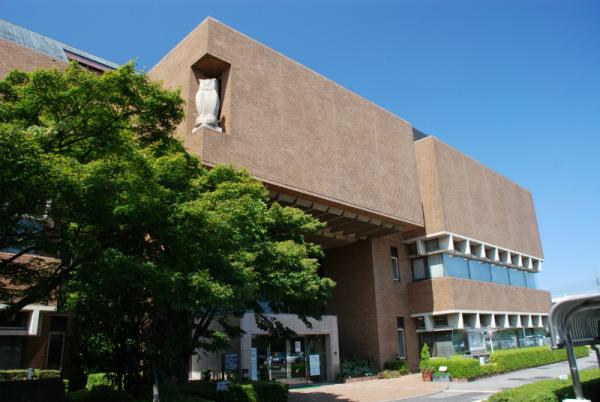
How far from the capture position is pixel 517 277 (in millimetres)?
41844

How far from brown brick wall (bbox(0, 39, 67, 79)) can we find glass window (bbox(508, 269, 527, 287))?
3567 centimetres

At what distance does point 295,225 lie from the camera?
19.2m

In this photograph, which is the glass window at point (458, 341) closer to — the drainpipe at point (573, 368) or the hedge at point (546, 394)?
the hedge at point (546, 394)

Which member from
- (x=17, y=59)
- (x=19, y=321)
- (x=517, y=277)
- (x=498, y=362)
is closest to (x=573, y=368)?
(x=19, y=321)

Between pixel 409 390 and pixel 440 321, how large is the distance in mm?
10665

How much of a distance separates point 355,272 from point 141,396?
2038cm

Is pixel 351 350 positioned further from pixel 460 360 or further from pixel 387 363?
pixel 460 360

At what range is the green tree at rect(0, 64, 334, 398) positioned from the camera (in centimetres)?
1004

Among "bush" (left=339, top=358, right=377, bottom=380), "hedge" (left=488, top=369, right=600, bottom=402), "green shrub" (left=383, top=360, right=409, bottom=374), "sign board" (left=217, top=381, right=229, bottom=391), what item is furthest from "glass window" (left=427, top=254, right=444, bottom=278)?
"sign board" (left=217, top=381, right=229, bottom=391)

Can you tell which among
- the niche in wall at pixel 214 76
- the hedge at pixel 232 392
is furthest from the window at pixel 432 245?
the hedge at pixel 232 392

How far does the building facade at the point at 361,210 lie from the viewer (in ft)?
75.7

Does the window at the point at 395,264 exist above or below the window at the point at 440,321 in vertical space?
above

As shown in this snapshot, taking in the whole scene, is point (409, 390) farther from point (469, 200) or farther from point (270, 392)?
point (469, 200)

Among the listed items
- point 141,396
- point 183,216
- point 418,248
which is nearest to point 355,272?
point 418,248
